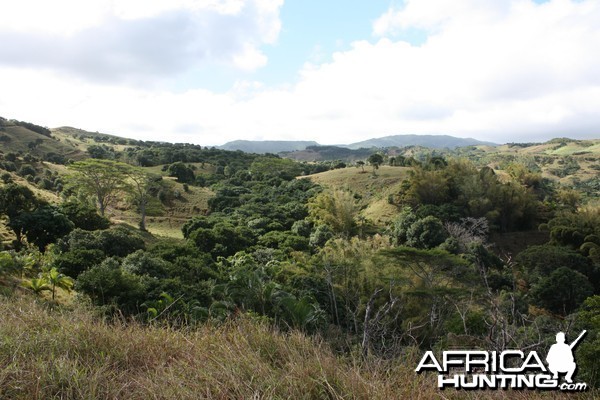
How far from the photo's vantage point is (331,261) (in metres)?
22.7

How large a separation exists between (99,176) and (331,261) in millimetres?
24988

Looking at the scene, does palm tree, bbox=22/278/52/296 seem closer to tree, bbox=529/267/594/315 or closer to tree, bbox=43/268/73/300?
tree, bbox=43/268/73/300

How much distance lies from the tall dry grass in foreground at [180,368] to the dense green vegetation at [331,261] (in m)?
0.23

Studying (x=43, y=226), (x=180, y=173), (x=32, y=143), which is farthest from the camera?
(x=32, y=143)

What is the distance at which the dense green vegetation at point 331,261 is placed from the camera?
8.30 m

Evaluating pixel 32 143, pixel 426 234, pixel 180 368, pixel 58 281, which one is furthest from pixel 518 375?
pixel 32 143

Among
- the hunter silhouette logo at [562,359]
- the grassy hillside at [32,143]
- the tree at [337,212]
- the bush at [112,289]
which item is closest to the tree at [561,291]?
the tree at [337,212]

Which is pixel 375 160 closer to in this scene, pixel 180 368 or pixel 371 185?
pixel 371 185

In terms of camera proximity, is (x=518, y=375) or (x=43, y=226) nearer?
(x=518, y=375)

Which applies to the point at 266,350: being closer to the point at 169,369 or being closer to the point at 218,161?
the point at 169,369

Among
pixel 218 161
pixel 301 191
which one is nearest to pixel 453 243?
pixel 301 191

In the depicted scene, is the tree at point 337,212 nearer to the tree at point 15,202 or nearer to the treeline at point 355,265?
the treeline at point 355,265

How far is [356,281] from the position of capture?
68.0 ft

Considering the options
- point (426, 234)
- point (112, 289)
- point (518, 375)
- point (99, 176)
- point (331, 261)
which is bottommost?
point (331, 261)
